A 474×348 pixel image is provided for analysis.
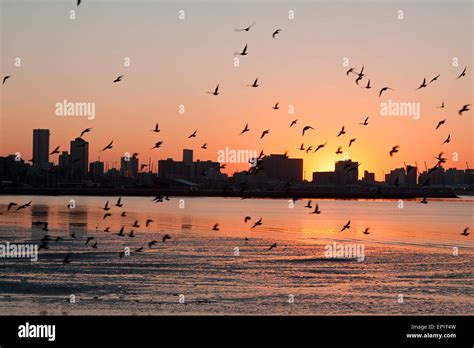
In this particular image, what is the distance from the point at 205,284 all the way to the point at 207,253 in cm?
1429

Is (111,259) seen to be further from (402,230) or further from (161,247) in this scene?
(402,230)
